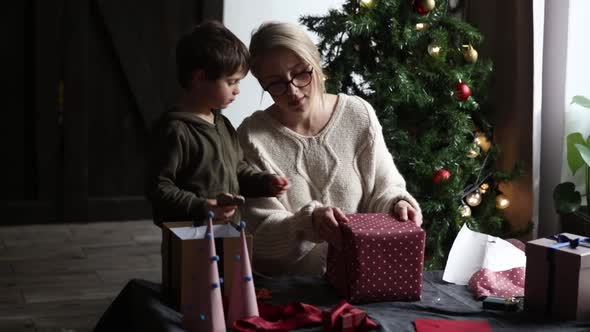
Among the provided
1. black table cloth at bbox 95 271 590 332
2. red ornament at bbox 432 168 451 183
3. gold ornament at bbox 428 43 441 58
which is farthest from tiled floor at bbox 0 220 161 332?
gold ornament at bbox 428 43 441 58

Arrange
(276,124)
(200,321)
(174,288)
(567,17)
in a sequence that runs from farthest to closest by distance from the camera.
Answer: (567,17), (276,124), (174,288), (200,321)

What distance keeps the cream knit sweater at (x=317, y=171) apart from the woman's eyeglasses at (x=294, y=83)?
13 cm

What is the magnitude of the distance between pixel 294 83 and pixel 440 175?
1134 millimetres

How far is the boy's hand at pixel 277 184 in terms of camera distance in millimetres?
1659

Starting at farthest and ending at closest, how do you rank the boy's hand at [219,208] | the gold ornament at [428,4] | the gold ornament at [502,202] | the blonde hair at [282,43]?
the gold ornament at [502,202] → the gold ornament at [428,4] → the blonde hair at [282,43] → the boy's hand at [219,208]

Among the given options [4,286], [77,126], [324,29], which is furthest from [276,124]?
[77,126]

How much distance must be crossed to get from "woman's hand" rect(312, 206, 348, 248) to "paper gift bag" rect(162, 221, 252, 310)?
8.8 inches

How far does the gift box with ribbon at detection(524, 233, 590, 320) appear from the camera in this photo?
1.51m

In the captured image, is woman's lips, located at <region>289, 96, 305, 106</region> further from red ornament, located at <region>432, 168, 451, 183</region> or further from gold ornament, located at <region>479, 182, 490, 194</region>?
gold ornament, located at <region>479, 182, 490, 194</region>

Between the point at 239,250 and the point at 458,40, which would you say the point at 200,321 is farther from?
the point at 458,40

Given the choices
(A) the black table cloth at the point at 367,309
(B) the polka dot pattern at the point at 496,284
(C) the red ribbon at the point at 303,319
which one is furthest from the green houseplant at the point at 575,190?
(C) the red ribbon at the point at 303,319

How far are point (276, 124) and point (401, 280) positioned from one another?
1.84 ft

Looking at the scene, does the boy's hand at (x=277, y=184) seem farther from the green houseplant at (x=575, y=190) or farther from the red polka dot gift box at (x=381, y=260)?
the green houseplant at (x=575, y=190)

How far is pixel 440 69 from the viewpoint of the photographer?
2783 millimetres
